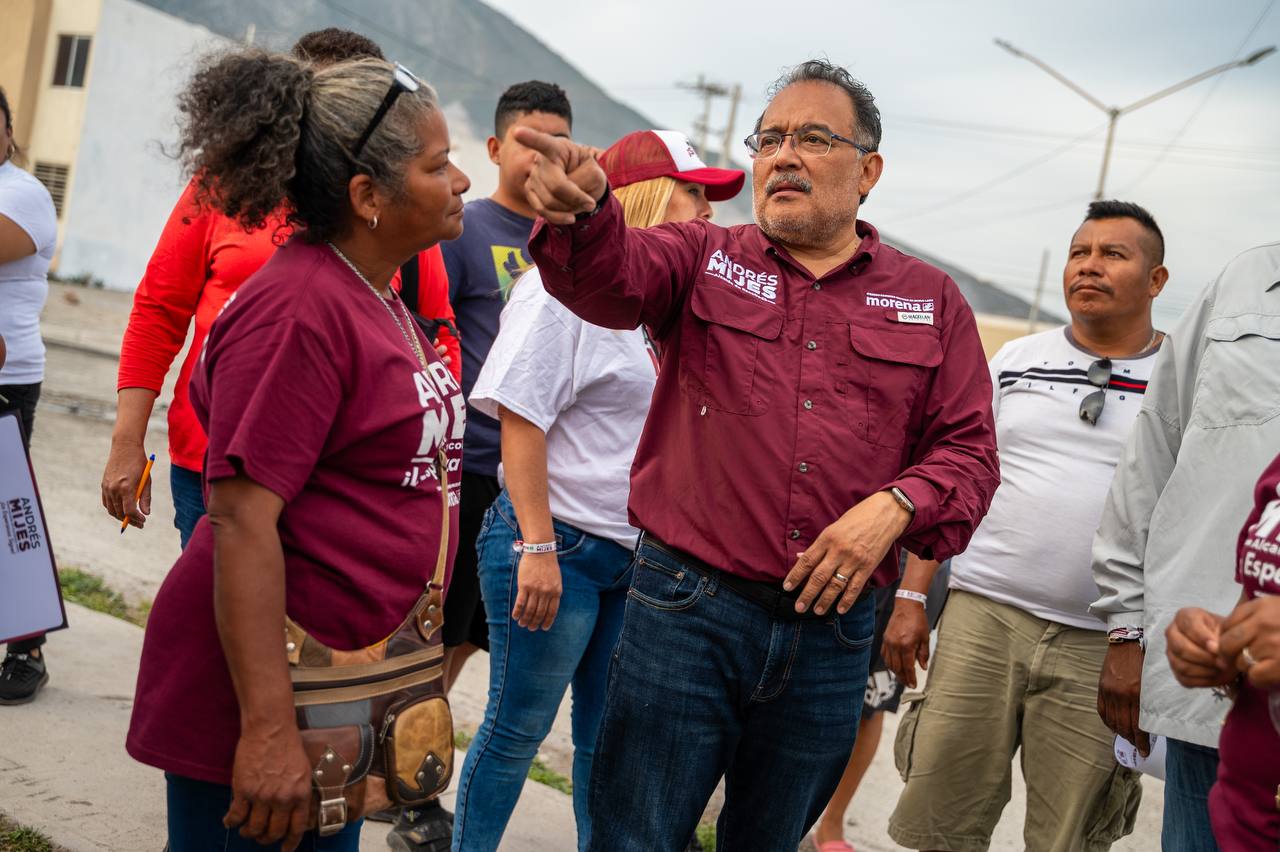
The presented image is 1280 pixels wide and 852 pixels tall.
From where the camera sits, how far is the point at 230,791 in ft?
6.93

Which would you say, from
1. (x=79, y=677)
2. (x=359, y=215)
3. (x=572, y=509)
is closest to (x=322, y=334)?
(x=359, y=215)

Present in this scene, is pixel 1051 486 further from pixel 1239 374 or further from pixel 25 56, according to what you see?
pixel 25 56

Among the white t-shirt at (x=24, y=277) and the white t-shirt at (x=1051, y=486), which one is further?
the white t-shirt at (x=24, y=277)

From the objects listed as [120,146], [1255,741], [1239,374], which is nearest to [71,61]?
[120,146]

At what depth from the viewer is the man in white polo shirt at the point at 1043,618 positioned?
3.63 m

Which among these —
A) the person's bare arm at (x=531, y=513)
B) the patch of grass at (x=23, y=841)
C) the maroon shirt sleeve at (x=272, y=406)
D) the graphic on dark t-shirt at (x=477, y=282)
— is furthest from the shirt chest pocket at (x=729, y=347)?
the patch of grass at (x=23, y=841)

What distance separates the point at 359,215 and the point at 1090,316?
2669 millimetres

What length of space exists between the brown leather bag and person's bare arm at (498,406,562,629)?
89cm

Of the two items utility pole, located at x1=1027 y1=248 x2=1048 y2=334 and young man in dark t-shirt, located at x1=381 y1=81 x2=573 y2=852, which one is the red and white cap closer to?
young man in dark t-shirt, located at x1=381 y1=81 x2=573 y2=852

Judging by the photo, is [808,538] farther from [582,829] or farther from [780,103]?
[582,829]

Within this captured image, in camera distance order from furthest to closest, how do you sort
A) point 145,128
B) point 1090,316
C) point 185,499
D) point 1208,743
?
point 145,128 → point 1090,316 → point 185,499 → point 1208,743

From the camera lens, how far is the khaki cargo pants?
11.8ft

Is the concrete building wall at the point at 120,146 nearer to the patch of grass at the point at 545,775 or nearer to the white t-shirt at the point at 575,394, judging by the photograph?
the patch of grass at the point at 545,775

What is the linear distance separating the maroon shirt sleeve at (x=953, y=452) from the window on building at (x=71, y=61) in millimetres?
32894
